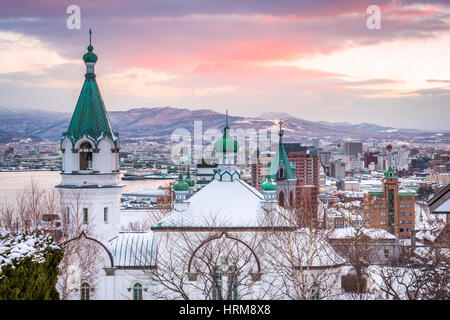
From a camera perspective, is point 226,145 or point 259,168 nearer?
point 226,145

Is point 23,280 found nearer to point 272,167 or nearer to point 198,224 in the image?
point 198,224

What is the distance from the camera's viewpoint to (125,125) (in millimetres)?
36094

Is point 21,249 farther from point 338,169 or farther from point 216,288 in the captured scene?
point 338,169

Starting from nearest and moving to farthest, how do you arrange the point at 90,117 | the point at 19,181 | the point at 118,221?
the point at 90,117, the point at 118,221, the point at 19,181

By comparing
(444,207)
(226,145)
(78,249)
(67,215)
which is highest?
(226,145)

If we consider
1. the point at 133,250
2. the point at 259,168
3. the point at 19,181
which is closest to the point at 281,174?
the point at 133,250

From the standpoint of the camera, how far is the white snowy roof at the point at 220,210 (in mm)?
15391

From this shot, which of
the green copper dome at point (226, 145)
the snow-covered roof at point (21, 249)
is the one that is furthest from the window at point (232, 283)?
the green copper dome at point (226, 145)

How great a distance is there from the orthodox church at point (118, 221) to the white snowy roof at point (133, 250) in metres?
0.03

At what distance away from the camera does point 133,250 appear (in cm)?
1569

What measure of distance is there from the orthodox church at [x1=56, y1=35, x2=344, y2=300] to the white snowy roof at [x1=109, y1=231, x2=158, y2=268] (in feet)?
0.09

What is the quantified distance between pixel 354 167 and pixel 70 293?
90.5 m

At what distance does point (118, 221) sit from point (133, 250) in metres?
1.16
